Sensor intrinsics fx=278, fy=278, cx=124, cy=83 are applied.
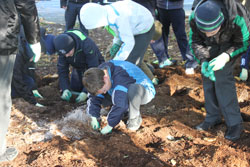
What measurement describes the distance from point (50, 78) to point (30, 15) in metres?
2.26

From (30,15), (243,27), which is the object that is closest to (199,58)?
(243,27)

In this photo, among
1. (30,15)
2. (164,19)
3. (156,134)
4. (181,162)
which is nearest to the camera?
(181,162)

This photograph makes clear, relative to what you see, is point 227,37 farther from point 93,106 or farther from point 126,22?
point 93,106

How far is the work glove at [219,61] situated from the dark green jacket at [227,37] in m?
0.05

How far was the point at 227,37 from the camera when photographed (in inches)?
98.7

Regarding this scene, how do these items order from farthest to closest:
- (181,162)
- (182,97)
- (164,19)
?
(164,19) → (182,97) → (181,162)

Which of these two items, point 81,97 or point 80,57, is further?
point 81,97

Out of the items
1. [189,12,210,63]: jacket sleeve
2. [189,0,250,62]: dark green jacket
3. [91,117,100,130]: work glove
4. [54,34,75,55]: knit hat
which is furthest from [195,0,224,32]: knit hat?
[54,34,75,55]: knit hat

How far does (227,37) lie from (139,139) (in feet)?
4.33

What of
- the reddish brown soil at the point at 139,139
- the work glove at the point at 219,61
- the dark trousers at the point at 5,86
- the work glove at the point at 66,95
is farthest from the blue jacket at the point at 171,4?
the dark trousers at the point at 5,86

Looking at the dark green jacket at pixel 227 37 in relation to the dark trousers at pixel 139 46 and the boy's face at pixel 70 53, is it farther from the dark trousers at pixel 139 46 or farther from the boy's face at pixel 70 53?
the boy's face at pixel 70 53

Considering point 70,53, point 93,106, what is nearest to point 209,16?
point 93,106

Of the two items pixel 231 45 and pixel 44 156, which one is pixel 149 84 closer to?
pixel 231 45

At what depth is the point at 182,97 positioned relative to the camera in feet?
12.6
